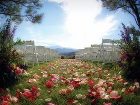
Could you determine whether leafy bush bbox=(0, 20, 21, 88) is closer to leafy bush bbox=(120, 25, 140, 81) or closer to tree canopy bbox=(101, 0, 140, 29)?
leafy bush bbox=(120, 25, 140, 81)

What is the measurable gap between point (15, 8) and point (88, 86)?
889 inches

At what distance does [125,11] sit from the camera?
31203 millimetres

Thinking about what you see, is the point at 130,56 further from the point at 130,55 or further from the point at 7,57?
the point at 7,57

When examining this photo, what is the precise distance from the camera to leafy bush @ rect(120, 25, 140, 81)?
9.38 metres

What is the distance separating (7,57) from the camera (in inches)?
341

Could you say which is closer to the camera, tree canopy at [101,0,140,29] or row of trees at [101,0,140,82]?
row of trees at [101,0,140,82]

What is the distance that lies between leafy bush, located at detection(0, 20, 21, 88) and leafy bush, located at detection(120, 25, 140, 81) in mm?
2854

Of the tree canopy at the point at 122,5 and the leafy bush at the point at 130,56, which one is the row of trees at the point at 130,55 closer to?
the leafy bush at the point at 130,56

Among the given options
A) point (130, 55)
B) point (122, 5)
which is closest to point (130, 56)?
point (130, 55)

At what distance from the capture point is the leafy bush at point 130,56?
9.38 m

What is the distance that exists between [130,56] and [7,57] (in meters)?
3.22

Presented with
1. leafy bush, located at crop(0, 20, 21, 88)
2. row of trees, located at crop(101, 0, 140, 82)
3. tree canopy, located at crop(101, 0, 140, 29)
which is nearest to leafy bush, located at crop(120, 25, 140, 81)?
row of trees, located at crop(101, 0, 140, 82)

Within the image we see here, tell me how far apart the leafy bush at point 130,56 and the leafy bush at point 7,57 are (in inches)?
112

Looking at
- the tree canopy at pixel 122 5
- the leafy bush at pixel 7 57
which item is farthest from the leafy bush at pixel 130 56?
the tree canopy at pixel 122 5
